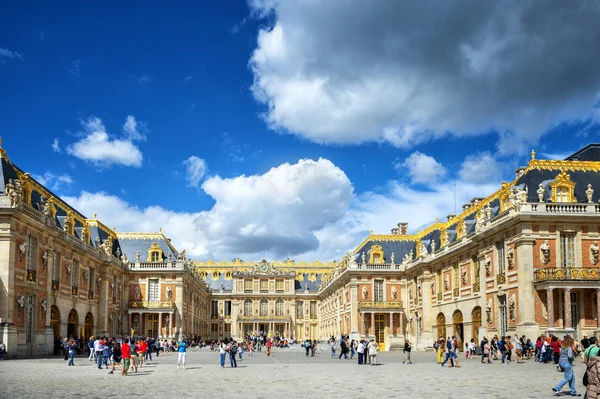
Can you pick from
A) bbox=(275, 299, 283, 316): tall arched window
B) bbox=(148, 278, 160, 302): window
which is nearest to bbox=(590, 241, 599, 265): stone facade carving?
bbox=(148, 278, 160, 302): window

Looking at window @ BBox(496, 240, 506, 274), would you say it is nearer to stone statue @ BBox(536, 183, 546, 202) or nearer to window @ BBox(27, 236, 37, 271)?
stone statue @ BBox(536, 183, 546, 202)

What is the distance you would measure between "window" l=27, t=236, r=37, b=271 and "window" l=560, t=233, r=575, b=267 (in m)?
30.3

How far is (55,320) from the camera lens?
45156mm

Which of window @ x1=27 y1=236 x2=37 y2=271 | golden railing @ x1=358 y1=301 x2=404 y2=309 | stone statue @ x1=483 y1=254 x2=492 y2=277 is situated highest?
window @ x1=27 y1=236 x2=37 y2=271

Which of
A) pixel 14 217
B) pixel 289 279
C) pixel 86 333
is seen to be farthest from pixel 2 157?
pixel 289 279

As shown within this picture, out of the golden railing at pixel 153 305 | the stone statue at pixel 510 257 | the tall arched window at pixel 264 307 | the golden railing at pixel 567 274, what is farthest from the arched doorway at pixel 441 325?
the tall arched window at pixel 264 307

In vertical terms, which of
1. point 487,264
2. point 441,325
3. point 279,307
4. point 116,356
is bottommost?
point 279,307

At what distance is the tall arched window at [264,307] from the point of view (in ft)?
349

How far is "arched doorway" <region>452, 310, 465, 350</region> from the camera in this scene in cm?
4934

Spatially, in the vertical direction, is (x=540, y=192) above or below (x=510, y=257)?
above

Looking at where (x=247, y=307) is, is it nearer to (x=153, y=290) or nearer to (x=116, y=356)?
(x=153, y=290)

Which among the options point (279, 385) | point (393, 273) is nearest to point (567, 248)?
point (279, 385)

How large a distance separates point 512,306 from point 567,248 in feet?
14.6

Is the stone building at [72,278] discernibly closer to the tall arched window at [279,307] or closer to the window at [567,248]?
the tall arched window at [279,307]
